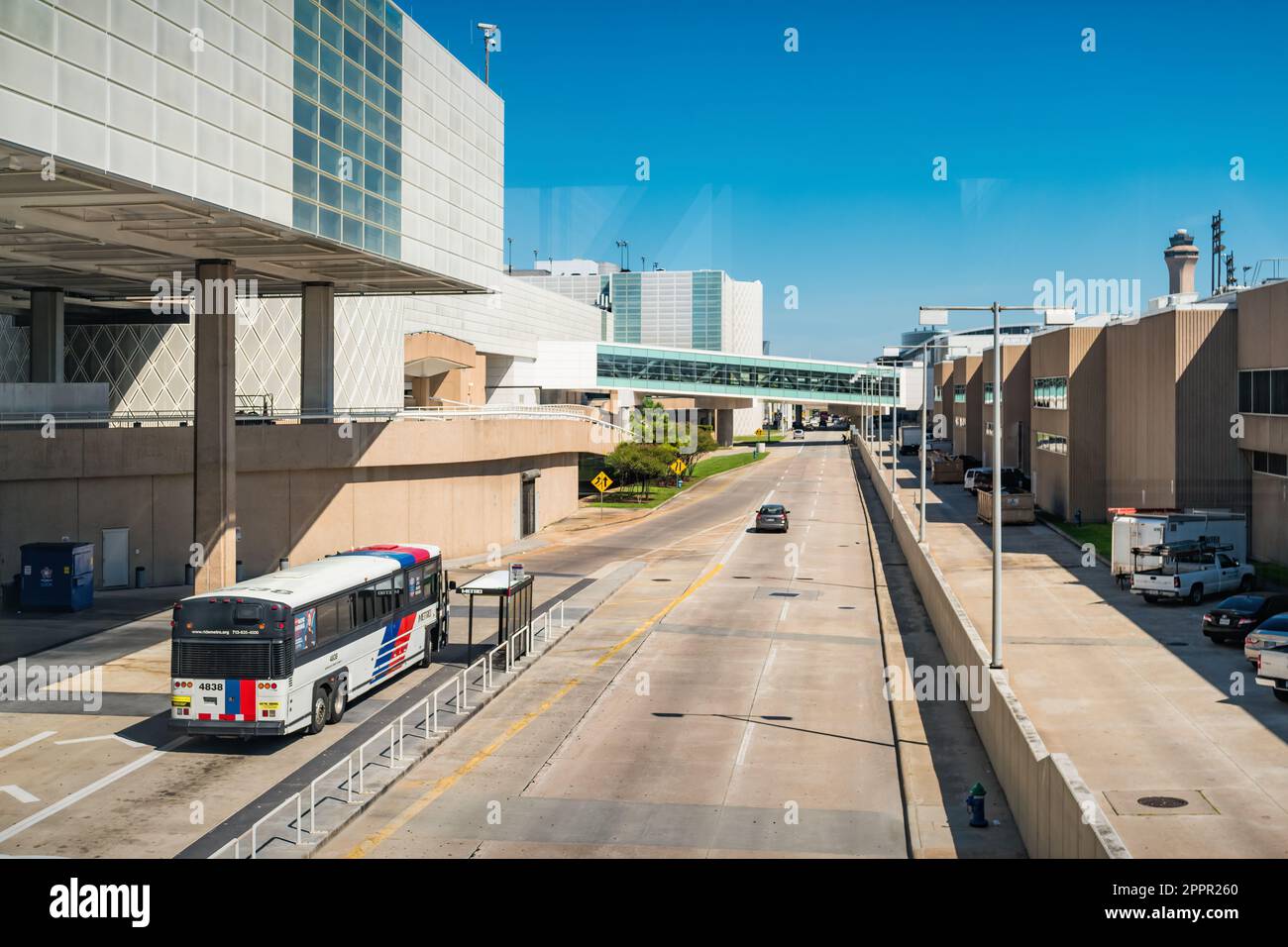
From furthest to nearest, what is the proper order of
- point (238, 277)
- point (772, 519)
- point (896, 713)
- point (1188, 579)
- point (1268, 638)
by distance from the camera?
point (772, 519) → point (238, 277) → point (1188, 579) → point (896, 713) → point (1268, 638)

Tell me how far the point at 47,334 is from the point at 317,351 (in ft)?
37.2

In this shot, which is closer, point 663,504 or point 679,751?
point 679,751

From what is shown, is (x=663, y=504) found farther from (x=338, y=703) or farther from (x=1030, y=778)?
(x=1030, y=778)

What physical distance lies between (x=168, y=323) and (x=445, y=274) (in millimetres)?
14858

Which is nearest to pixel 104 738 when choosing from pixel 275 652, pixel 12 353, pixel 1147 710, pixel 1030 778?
pixel 275 652

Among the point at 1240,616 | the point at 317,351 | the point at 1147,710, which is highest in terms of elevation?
the point at 317,351

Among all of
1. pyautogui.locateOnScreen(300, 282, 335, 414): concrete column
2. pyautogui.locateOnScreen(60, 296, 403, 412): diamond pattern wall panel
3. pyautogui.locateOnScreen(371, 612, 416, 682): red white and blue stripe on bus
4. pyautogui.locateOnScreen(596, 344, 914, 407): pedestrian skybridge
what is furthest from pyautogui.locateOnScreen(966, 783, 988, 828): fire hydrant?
pyautogui.locateOnScreen(596, 344, 914, 407): pedestrian skybridge

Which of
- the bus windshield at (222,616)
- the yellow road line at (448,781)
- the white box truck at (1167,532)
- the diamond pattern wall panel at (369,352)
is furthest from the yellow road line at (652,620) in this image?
the diamond pattern wall panel at (369,352)

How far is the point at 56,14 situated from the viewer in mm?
22125

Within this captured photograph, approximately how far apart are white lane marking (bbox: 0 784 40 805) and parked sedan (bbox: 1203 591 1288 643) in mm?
25445

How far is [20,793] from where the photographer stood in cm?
1789

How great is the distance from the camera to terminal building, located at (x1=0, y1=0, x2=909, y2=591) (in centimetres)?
2498

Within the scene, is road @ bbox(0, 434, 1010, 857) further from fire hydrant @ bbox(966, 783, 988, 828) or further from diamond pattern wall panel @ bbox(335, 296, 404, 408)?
diamond pattern wall panel @ bbox(335, 296, 404, 408)
